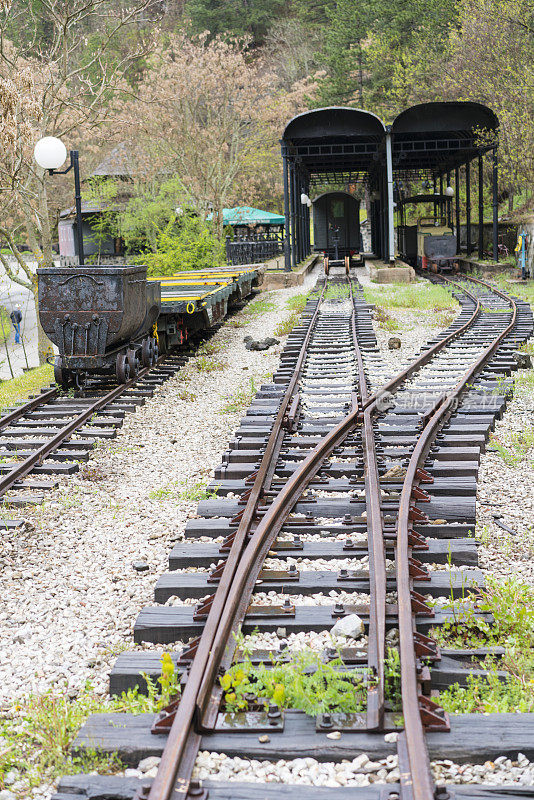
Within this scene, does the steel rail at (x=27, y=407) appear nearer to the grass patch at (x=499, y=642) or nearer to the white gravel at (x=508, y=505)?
the white gravel at (x=508, y=505)

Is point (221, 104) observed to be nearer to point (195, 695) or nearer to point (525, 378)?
point (525, 378)

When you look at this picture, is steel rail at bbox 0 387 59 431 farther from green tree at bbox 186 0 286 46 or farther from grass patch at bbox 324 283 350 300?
green tree at bbox 186 0 286 46

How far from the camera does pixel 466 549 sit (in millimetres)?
5246

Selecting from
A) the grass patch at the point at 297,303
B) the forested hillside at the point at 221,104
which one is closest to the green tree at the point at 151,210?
the forested hillside at the point at 221,104

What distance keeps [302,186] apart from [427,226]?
8.65m

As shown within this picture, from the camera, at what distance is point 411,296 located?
22.2 metres

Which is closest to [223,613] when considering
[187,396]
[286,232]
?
[187,396]

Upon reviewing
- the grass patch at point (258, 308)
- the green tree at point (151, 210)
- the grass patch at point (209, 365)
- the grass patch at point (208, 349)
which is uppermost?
the green tree at point (151, 210)

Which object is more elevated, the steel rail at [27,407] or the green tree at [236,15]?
the green tree at [236,15]

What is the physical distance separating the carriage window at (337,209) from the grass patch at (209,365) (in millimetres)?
28606

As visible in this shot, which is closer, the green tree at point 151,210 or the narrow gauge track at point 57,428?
the narrow gauge track at point 57,428

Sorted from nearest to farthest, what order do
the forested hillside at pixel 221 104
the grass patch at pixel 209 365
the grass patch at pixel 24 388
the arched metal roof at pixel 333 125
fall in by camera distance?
1. the grass patch at pixel 24 388
2. the grass patch at pixel 209 365
3. the arched metal roof at pixel 333 125
4. the forested hillside at pixel 221 104

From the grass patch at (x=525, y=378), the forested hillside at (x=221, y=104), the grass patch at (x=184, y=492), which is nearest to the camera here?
the grass patch at (x=184, y=492)

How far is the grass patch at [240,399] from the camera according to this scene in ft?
34.0
